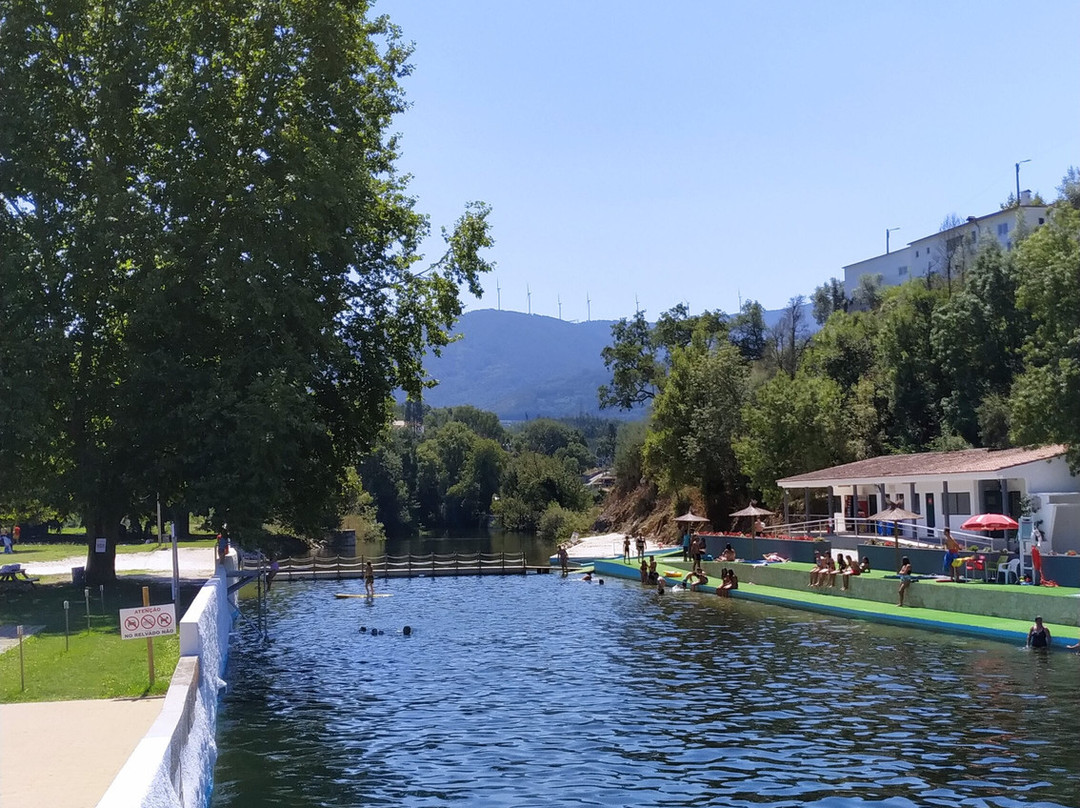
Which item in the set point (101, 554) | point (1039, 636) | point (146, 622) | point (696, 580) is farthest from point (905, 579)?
point (101, 554)

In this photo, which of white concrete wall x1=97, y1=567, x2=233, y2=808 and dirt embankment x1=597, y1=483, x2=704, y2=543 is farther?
dirt embankment x1=597, y1=483, x2=704, y2=543

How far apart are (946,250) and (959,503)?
66.4 metres

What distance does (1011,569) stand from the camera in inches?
1421

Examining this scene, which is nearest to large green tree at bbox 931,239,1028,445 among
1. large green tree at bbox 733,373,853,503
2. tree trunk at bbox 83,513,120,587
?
large green tree at bbox 733,373,853,503

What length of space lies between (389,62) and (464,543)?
74424mm

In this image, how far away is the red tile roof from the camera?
46.8 metres

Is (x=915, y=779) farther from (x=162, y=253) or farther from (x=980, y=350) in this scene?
(x=980, y=350)

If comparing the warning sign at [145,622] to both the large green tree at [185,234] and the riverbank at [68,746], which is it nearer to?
the riverbank at [68,746]

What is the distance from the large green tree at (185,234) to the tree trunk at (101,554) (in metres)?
0.08

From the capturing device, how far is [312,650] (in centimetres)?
3512

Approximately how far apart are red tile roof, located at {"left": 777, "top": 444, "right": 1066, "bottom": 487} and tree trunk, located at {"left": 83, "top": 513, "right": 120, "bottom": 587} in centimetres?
3570

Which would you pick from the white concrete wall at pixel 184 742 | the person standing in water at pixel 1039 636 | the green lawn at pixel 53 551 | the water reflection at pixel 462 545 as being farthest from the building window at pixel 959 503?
the green lawn at pixel 53 551

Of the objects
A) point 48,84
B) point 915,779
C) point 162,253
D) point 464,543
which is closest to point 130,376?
point 162,253

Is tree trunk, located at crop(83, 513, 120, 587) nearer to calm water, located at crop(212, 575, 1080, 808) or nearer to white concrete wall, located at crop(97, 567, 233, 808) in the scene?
calm water, located at crop(212, 575, 1080, 808)
